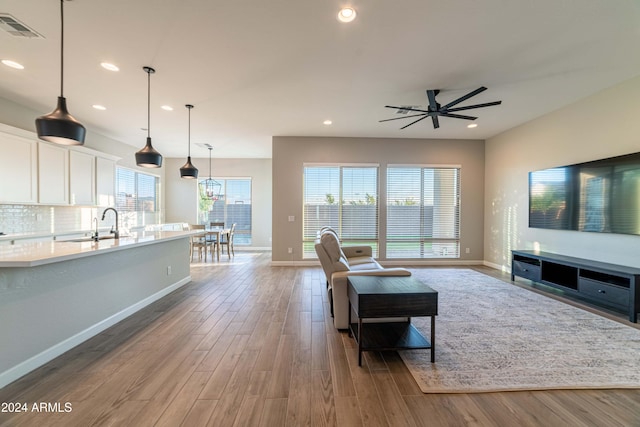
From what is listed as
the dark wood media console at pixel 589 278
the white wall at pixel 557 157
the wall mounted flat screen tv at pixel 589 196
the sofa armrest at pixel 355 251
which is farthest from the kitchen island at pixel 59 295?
the white wall at pixel 557 157

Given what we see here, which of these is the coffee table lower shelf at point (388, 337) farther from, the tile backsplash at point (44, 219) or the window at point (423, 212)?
the tile backsplash at point (44, 219)

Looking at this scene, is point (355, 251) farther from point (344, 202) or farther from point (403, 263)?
→ point (403, 263)

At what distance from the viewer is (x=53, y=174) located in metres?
4.48

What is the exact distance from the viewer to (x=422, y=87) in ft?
11.7

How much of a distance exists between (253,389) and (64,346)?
188 cm

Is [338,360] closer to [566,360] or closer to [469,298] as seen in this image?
[566,360]

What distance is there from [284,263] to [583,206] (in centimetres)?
547

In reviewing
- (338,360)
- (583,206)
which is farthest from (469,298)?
(338,360)

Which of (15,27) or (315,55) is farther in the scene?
(315,55)

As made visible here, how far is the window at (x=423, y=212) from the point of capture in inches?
240

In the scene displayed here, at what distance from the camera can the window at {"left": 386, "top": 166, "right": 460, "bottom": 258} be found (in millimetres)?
6105

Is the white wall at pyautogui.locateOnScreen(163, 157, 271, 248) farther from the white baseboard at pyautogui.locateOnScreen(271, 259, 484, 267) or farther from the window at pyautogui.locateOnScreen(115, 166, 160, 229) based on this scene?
the white baseboard at pyautogui.locateOnScreen(271, 259, 484, 267)

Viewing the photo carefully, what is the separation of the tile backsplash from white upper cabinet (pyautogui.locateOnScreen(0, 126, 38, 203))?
324 mm

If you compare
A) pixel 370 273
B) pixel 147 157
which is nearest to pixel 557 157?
pixel 370 273
